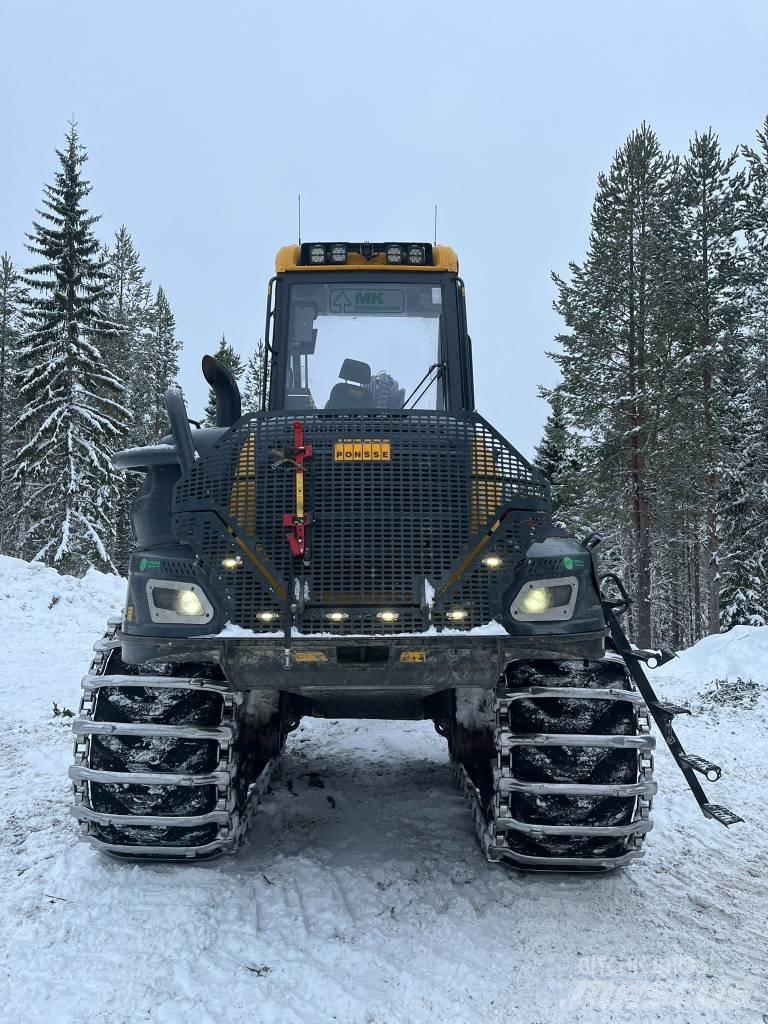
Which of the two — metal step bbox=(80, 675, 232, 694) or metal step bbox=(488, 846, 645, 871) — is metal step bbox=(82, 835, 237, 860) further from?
metal step bbox=(488, 846, 645, 871)

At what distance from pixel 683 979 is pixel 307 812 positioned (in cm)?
244

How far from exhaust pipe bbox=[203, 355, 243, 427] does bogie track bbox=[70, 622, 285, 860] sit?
1612 mm

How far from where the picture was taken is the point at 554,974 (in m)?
2.89

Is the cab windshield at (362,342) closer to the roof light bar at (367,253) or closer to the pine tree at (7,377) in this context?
the roof light bar at (367,253)

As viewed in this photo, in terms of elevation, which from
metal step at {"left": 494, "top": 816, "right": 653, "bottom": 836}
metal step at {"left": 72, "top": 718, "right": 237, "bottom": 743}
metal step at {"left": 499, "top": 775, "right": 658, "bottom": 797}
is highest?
metal step at {"left": 72, "top": 718, "right": 237, "bottom": 743}

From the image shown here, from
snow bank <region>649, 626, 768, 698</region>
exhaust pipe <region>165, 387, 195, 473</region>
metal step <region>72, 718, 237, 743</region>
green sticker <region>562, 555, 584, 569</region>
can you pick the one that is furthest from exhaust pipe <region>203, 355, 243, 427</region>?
snow bank <region>649, 626, 768, 698</region>

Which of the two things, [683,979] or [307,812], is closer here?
[683,979]

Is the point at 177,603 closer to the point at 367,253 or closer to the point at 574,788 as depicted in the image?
the point at 574,788

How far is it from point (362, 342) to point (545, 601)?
2.55 m

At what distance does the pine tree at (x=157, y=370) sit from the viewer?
37.7m

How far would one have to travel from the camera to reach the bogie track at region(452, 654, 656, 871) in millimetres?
3367

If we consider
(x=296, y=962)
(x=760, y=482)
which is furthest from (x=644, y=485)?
(x=296, y=962)

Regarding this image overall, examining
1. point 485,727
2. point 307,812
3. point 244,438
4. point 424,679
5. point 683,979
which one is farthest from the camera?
point 307,812

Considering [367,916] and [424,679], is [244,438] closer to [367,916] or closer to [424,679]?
[424,679]
